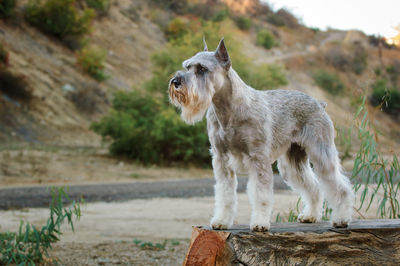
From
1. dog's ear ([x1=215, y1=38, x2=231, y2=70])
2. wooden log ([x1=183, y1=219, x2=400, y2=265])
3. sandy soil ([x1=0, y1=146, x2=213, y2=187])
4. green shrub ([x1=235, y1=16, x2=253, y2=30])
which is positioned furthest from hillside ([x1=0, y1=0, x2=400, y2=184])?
green shrub ([x1=235, y1=16, x2=253, y2=30])

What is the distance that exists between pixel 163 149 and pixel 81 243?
14339 mm

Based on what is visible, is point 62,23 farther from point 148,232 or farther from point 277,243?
point 277,243

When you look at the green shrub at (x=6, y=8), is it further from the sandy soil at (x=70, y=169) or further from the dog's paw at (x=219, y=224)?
the dog's paw at (x=219, y=224)

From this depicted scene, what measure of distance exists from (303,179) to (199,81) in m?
1.99

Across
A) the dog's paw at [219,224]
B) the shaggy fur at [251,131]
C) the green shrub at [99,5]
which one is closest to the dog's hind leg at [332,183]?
the shaggy fur at [251,131]

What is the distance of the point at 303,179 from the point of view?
17.0 feet

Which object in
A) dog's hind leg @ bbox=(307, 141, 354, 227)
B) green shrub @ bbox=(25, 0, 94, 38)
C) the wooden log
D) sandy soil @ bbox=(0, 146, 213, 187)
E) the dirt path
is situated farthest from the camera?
green shrub @ bbox=(25, 0, 94, 38)

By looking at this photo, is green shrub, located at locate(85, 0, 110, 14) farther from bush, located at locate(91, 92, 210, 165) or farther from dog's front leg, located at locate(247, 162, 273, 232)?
dog's front leg, located at locate(247, 162, 273, 232)

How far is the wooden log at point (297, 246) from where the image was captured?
4.14 meters

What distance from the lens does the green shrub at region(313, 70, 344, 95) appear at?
171 ft

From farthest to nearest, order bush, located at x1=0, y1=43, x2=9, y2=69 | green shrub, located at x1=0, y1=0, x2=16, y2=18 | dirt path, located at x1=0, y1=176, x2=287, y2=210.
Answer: green shrub, located at x1=0, y1=0, x2=16, y2=18, bush, located at x1=0, y1=43, x2=9, y2=69, dirt path, located at x1=0, y1=176, x2=287, y2=210

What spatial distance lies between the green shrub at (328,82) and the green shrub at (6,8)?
35.6 metres

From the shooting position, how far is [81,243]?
7918 millimetres

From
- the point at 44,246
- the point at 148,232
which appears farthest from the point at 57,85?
the point at 44,246
